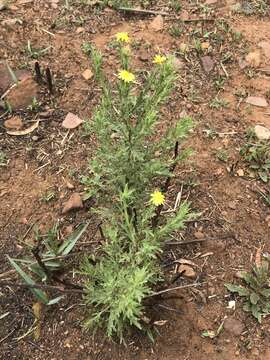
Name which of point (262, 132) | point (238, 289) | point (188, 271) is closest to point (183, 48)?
point (262, 132)

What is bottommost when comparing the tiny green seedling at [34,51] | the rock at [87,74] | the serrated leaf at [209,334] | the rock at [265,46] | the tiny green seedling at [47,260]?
the serrated leaf at [209,334]

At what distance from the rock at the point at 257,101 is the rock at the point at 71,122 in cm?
114

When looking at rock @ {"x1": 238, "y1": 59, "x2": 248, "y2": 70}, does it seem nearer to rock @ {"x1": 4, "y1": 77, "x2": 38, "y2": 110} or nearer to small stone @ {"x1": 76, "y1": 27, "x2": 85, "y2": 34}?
small stone @ {"x1": 76, "y1": 27, "x2": 85, "y2": 34}

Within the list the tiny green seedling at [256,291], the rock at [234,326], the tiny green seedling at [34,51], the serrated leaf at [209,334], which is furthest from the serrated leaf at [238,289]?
the tiny green seedling at [34,51]

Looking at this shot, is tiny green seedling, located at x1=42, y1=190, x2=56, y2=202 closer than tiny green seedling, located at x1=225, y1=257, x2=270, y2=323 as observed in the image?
No

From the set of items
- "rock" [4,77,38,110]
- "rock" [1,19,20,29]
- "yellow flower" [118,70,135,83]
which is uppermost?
"yellow flower" [118,70,135,83]

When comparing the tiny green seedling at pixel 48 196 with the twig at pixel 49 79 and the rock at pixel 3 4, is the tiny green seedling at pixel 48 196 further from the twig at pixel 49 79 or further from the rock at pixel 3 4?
the rock at pixel 3 4

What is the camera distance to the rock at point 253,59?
3.89m

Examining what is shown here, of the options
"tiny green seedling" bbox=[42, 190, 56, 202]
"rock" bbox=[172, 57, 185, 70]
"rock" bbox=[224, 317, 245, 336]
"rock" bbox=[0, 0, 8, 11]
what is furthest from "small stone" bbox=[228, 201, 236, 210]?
"rock" bbox=[0, 0, 8, 11]

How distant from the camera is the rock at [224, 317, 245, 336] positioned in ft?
8.95

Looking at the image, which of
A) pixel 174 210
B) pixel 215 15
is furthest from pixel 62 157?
pixel 215 15

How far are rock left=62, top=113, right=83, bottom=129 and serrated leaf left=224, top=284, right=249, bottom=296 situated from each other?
54.5 inches

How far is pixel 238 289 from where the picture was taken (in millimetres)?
2834

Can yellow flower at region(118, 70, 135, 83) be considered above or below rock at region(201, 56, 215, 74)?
above
